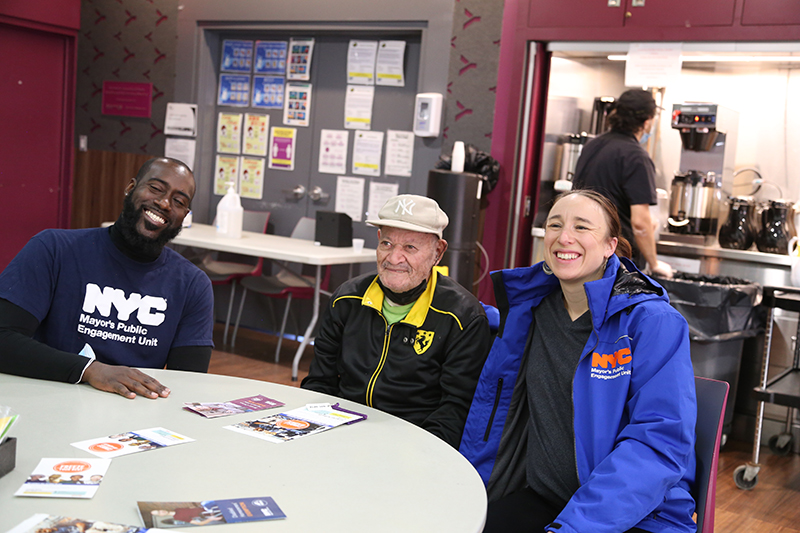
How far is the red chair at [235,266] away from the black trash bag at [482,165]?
1767mm

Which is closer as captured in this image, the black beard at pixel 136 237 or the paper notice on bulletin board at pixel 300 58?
the black beard at pixel 136 237

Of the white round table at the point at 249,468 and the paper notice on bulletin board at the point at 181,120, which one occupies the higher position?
the paper notice on bulletin board at the point at 181,120

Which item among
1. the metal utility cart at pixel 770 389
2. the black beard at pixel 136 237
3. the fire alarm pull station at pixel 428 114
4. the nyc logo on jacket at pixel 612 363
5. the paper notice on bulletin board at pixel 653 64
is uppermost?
the paper notice on bulletin board at pixel 653 64

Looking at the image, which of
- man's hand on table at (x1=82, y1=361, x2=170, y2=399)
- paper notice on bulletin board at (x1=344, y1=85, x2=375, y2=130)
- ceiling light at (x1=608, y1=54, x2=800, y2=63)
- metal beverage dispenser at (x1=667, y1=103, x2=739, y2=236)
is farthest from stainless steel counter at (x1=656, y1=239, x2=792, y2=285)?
man's hand on table at (x1=82, y1=361, x2=170, y2=399)

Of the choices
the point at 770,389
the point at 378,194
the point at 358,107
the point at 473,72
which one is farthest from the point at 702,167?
the point at 358,107

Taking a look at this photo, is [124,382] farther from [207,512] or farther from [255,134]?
[255,134]

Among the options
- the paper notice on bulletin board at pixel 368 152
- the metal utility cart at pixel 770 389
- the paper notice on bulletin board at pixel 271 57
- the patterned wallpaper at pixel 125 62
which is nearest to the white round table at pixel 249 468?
the metal utility cart at pixel 770 389

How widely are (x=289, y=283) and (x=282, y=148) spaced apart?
126 cm

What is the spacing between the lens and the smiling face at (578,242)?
6.03ft

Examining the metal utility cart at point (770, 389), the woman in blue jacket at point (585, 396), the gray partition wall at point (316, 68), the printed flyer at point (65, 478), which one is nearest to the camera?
the printed flyer at point (65, 478)

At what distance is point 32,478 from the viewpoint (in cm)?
123

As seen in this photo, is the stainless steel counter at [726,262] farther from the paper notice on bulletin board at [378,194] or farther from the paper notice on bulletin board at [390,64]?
the paper notice on bulletin board at [390,64]

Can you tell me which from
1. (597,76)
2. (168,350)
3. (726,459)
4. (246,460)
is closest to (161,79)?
(597,76)

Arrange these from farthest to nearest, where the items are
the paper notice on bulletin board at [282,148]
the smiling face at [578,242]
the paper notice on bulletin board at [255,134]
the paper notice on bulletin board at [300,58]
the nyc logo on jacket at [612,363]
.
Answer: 1. the paper notice on bulletin board at [255,134]
2. the paper notice on bulletin board at [282,148]
3. the paper notice on bulletin board at [300,58]
4. the smiling face at [578,242]
5. the nyc logo on jacket at [612,363]
